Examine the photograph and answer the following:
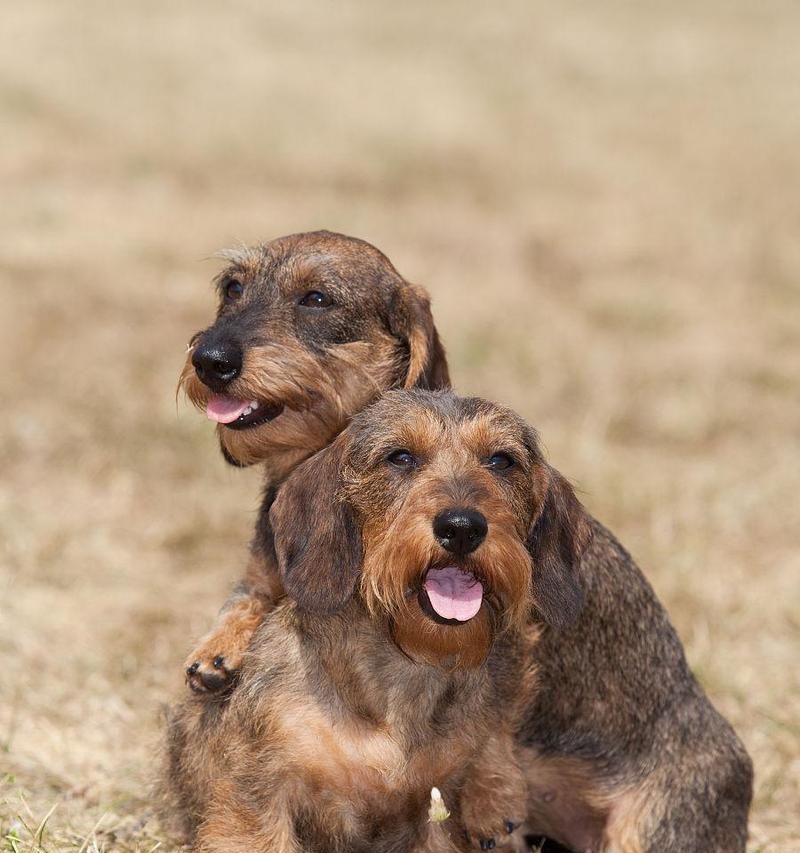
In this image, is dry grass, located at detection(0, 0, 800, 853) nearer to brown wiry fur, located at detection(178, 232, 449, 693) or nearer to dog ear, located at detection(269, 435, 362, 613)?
brown wiry fur, located at detection(178, 232, 449, 693)

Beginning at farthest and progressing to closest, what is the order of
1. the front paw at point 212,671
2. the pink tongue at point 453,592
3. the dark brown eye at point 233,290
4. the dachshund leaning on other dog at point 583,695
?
the dark brown eye at point 233,290
the dachshund leaning on other dog at point 583,695
the front paw at point 212,671
the pink tongue at point 453,592

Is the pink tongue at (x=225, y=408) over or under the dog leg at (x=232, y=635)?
over

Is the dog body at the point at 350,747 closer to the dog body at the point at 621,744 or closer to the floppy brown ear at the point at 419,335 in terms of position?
the dog body at the point at 621,744

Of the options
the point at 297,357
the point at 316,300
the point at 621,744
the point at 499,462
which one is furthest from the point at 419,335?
the point at 621,744

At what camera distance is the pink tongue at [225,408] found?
16.1ft

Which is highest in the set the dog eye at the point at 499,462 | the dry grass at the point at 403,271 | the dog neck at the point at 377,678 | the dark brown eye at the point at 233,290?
the dark brown eye at the point at 233,290

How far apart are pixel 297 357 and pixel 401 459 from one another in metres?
0.78

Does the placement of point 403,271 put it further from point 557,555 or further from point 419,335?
point 557,555

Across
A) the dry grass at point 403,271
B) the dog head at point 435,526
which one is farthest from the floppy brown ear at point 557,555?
the dry grass at point 403,271

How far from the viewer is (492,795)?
4535 mm

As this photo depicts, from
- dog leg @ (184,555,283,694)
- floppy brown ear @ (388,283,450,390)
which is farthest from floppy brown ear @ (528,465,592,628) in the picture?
dog leg @ (184,555,283,694)

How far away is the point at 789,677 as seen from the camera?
7.30 m

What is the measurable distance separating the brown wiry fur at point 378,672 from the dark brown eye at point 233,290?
43.1 inches

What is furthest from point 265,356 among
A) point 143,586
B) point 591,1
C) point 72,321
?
point 591,1
